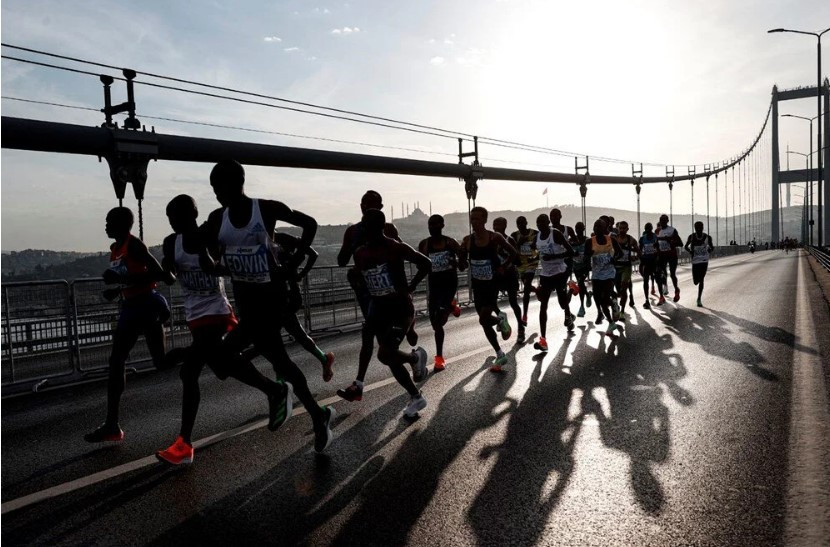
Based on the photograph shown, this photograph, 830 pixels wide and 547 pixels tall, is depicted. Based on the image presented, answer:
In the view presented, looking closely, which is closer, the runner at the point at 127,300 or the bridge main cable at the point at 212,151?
the runner at the point at 127,300

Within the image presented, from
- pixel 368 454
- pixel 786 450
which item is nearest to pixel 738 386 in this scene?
pixel 786 450

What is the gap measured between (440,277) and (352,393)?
236 centimetres

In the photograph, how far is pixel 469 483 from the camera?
3.44m

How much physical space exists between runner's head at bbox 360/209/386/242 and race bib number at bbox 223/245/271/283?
1.11m

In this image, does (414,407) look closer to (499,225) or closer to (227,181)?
(227,181)

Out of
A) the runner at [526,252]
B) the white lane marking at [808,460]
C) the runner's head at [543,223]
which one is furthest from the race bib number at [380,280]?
the runner at [526,252]

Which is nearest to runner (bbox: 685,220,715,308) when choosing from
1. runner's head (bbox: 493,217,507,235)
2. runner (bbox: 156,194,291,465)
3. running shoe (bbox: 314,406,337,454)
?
runner's head (bbox: 493,217,507,235)

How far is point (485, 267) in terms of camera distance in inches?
285

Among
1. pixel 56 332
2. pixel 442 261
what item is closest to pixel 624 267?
pixel 442 261

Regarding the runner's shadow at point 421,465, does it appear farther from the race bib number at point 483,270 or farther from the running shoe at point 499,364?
the race bib number at point 483,270

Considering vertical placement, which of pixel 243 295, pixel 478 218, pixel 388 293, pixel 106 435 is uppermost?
pixel 478 218

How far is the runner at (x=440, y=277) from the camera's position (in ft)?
23.6

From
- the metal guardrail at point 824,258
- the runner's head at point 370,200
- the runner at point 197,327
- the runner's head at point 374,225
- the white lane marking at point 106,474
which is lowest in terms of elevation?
the metal guardrail at point 824,258

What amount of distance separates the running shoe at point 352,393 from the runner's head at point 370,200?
1806 millimetres
